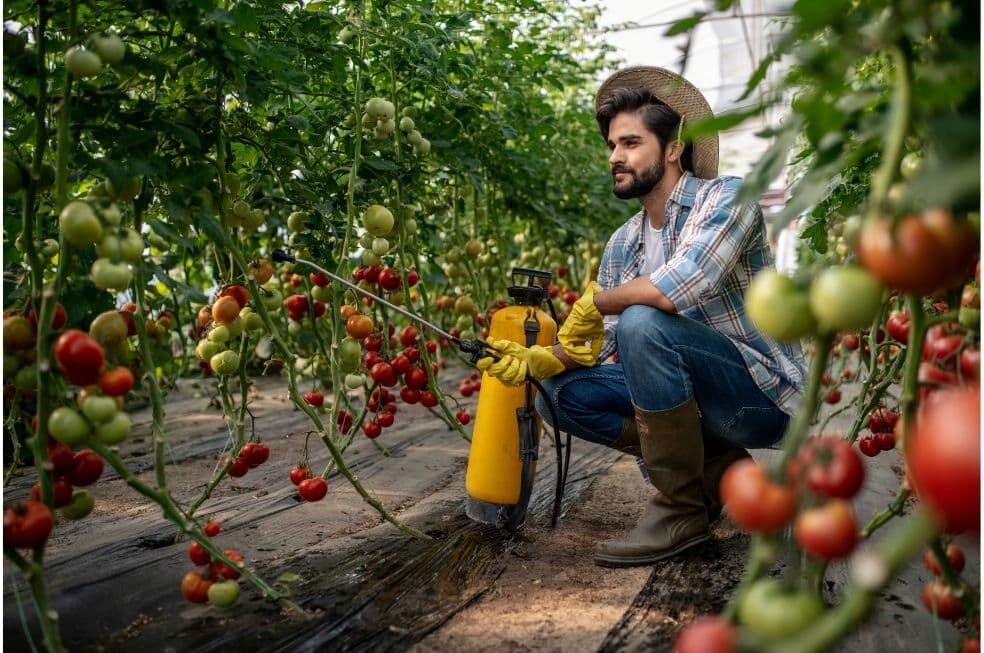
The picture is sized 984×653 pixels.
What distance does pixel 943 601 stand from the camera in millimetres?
896

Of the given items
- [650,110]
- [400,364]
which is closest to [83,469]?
[400,364]

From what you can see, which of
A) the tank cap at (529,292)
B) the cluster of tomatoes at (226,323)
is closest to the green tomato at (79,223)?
the cluster of tomatoes at (226,323)

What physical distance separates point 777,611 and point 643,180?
156 centimetres

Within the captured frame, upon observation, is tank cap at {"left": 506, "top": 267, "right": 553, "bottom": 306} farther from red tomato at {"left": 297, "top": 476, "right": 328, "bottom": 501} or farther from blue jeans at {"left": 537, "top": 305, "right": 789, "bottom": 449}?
red tomato at {"left": 297, "top": 476, "right": 328, "bottom": 501}

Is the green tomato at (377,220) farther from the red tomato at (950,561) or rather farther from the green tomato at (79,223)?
the red tomato at (950,561)

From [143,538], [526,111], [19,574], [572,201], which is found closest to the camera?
[19,574]

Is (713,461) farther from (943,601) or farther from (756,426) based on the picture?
(943,601)

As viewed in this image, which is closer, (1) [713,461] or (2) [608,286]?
(1) [713,461]

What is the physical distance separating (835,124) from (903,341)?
688 mm

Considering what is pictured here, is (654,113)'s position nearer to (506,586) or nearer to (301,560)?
(506,586)

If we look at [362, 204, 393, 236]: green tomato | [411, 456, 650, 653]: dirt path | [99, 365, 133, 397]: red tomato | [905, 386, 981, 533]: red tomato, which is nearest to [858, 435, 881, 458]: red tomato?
[411, 456, 650, 653]: dirt path

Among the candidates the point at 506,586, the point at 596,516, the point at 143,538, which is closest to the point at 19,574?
the point at 143,538

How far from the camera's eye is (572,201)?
3.49 m

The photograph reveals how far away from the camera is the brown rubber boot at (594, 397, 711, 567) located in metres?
1.68
